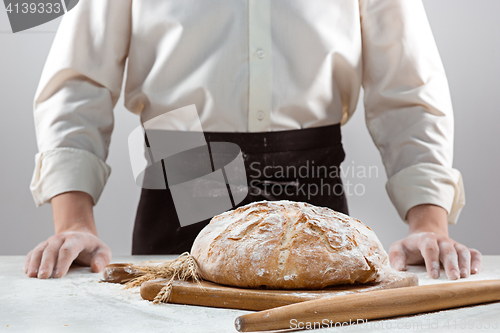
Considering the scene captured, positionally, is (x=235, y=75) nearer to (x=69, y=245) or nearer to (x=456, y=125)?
(x=69, y=245)

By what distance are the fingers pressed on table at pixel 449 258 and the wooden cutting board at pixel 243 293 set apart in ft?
0.61

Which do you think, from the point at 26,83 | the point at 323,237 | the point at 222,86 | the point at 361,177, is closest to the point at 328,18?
the point at 222,86

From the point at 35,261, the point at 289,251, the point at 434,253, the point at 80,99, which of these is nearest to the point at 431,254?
the point at 434,253

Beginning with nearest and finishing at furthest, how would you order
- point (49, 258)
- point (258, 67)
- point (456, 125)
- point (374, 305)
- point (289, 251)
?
point (374, 305) → point (289, 251) → point (49, 258) → point (258, 67) → point (456, 125)

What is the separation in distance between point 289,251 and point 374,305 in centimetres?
15

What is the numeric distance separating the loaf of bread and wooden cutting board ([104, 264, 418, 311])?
0.01 m

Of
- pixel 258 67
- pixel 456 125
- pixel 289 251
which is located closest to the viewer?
pixel 289 251

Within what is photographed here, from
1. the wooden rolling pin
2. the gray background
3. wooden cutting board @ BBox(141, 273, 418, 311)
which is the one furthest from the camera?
the gray background

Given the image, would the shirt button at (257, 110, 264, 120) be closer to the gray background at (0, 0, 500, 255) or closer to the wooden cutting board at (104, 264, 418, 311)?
the wooden cutting board at (104, 264, 418, 311)

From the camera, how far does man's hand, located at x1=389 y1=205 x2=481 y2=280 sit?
886mm

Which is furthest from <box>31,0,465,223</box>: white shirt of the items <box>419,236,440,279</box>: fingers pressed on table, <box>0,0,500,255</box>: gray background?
<box>0,0,500,255</box>: gray background

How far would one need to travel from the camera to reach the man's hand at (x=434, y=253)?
886 millimetres

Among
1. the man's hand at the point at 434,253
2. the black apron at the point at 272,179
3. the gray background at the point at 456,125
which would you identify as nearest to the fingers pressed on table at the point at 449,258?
the man's hand at the point at 434,253

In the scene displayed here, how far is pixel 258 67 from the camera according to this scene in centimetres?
123
